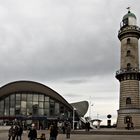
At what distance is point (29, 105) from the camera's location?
68.1 meters

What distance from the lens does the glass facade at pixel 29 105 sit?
220 feet

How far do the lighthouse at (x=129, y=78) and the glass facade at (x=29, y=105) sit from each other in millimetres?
18394

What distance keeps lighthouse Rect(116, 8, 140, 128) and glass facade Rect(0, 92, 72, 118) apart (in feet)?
60.3

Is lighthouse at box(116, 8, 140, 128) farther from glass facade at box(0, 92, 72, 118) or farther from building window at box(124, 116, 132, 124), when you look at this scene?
glass facade at box(0, 92, 72, 118)

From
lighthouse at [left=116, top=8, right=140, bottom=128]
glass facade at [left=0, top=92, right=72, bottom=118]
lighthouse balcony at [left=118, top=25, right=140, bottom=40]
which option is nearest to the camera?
lighthouse at [left=116, top=8, right=140, bottom=128]

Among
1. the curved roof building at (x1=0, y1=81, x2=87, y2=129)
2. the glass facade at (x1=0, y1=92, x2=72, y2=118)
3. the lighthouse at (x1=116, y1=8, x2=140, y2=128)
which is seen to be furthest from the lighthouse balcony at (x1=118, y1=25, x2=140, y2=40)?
the glass facade at (x1=0, y1=92, x2=72, y2=118)

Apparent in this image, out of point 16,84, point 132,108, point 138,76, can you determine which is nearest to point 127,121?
point 132,108

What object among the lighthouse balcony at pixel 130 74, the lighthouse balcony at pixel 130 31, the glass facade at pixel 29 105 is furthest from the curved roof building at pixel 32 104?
the lighthouse balcony at pixel 130 31

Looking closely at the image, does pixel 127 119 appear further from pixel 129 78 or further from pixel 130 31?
pixel 130 31

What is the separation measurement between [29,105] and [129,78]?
2298cm

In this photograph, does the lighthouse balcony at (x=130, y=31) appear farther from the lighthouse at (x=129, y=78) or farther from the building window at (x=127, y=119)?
the building window at (x=127, y=119)

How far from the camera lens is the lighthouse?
176 feet

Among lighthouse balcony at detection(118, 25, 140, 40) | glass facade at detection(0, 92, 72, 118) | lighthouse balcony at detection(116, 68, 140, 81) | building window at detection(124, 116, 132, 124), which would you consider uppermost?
lighthouse balcony at detection(118, 25, 140, 40)

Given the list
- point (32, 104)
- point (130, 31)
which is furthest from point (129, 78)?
point (32, 104)
